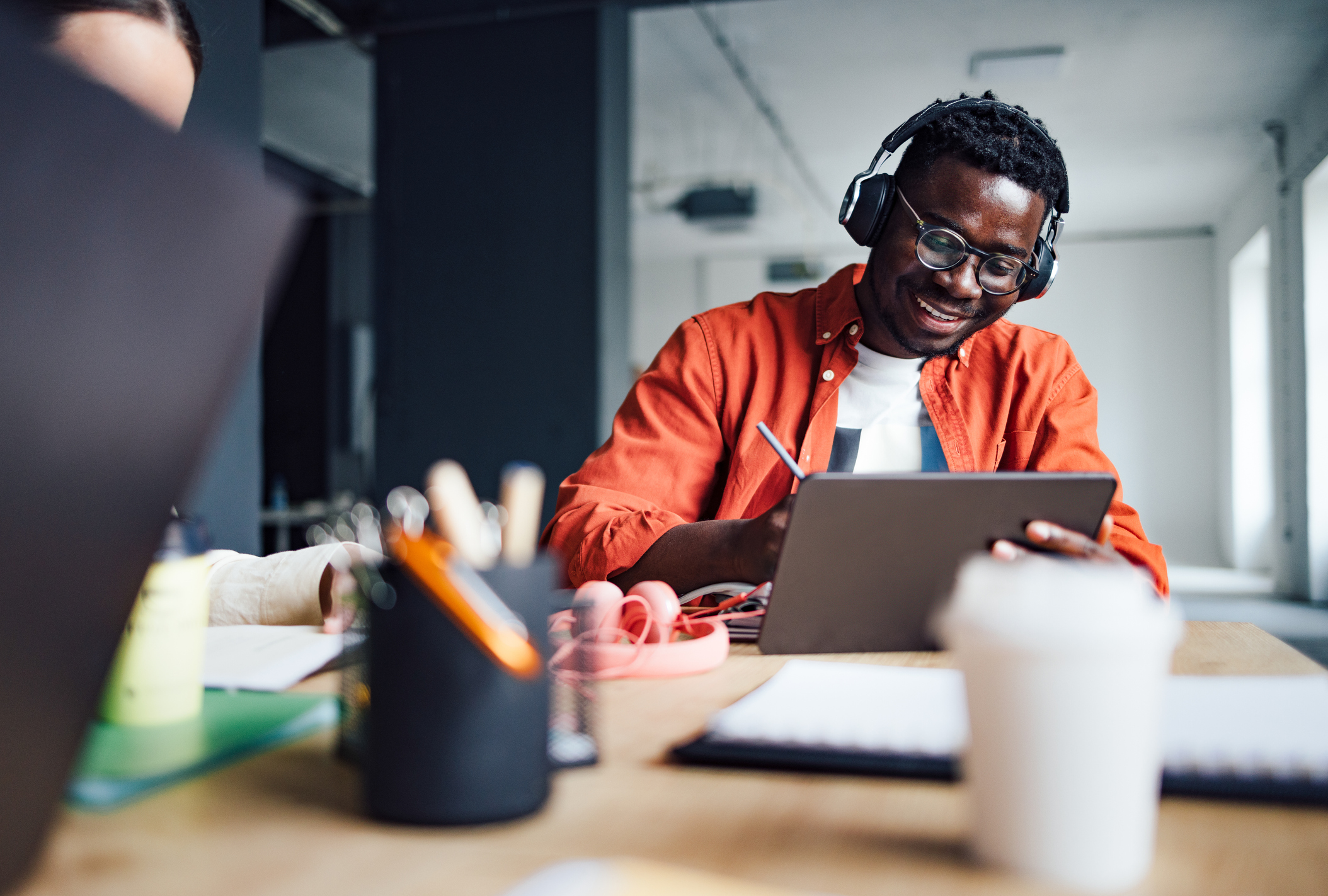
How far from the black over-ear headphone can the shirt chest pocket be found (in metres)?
0.22

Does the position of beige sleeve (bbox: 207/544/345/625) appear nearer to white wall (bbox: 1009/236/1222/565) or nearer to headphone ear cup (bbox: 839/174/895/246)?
headphone ear cup (bbox: 839/174/895/246)

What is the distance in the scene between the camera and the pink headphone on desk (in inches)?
30.8

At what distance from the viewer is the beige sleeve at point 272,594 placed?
1.03 metres

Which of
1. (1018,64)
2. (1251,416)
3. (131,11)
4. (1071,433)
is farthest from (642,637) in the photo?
(1251,416)

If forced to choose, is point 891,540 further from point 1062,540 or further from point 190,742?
point 190,742

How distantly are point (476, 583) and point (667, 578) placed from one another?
744 millimetres

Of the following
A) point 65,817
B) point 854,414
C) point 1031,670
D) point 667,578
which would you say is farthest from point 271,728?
point 854,414

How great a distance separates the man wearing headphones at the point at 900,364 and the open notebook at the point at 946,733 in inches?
28.6

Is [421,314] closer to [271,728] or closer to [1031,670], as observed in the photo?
[271,728]

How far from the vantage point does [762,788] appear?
20.2 inches

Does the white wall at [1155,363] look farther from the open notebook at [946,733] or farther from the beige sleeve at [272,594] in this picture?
the open notebook at [946,733]

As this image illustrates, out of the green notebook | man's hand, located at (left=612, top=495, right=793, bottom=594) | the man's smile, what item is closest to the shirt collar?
the man's smile

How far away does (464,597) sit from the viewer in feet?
1.37

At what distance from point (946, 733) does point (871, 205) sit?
1.11 m
